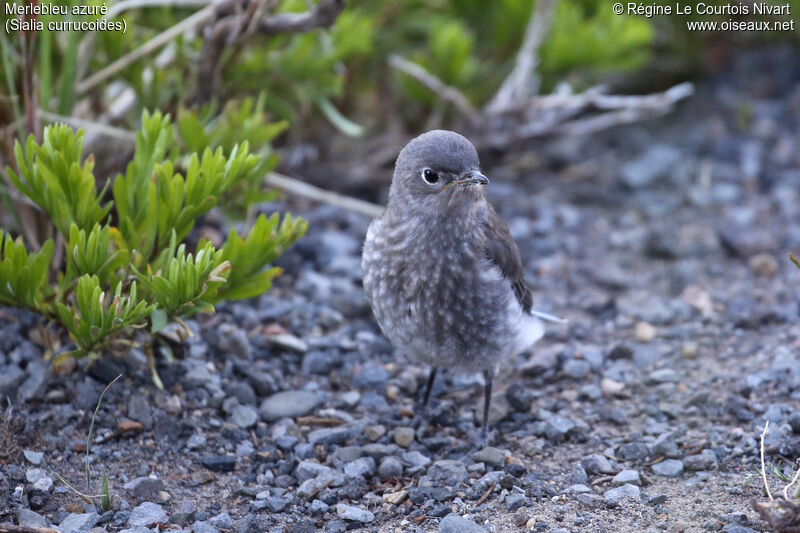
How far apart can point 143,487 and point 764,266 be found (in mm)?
3991

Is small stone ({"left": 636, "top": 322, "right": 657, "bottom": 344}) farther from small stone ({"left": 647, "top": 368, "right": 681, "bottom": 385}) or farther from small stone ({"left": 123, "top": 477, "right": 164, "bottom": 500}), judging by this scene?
small stone ({"left": 123, "top": 477, "right": 164, "bottom": 500})

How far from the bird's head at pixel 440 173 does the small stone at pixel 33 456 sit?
1.82 meters

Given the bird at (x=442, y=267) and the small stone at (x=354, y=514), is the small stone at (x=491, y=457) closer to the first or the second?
the bird at (x=442, y=267)

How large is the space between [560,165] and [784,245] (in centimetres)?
182

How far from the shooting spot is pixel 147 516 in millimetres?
3303

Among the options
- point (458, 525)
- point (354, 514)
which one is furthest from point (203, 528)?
point (458, 525)

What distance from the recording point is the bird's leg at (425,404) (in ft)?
14.1

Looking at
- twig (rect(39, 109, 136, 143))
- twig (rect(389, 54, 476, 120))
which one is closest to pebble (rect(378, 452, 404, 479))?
twig (rect(39, 109, 136, 143))

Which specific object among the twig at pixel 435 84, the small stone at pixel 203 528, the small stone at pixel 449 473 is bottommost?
the small stone at pixel 449 473

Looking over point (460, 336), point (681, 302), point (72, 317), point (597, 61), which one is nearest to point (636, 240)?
point (681, 302)

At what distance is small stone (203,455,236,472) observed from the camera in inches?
147

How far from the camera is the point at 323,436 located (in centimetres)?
404

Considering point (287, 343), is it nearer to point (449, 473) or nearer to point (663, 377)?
point (449, 473)

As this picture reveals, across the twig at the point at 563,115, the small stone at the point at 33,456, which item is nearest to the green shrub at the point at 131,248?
the small stone at the point at 33,456
